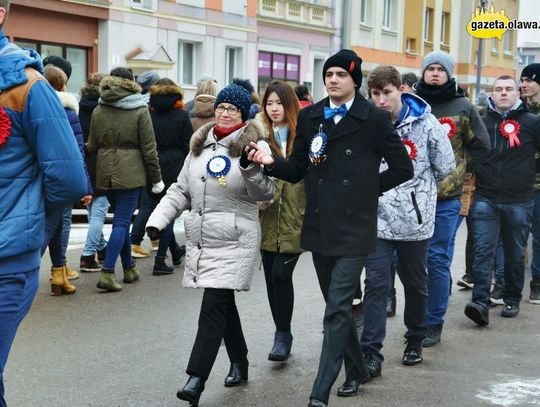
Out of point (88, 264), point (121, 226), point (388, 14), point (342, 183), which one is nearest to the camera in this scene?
point (342, 183)

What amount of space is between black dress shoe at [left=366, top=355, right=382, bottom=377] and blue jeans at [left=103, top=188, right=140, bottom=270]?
3289 millimetres

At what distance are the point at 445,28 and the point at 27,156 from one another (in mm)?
46886

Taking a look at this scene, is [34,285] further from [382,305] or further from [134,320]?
[134,320]

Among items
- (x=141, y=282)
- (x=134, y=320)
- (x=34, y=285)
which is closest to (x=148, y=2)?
(x=141, y=282)

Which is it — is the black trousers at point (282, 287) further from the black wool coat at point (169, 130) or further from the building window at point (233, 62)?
the building window at point (233, 62)

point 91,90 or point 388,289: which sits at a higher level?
point 91,90

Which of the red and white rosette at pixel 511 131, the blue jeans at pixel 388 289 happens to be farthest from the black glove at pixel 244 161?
the red and white rosette at pixel 511 131

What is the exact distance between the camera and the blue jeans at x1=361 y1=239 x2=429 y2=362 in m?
6.14

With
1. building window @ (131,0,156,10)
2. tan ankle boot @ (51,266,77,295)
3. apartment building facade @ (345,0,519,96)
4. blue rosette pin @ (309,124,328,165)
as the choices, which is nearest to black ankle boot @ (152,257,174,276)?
tan ankle boot @ (51,266,77,295)

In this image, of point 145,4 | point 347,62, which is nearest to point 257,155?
point 347,62

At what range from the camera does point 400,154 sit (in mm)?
5422

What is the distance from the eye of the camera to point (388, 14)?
41.7 m

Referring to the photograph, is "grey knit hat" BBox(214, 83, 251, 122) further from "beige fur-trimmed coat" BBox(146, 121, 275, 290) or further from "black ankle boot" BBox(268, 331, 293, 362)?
"black ankle boot" BBox(268, 331, 293, 362)

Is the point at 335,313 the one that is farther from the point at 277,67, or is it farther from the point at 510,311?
the point at 277,67
